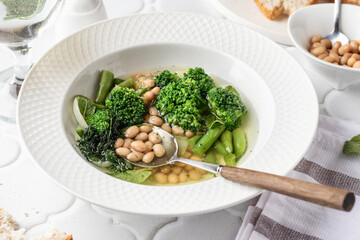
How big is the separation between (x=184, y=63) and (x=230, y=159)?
0.60m

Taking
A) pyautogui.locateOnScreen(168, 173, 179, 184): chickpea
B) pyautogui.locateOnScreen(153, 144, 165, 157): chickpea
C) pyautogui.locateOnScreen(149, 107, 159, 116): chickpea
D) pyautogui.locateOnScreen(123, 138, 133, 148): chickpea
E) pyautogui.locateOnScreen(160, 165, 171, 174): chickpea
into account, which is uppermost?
pyautogui.locateOnScreen(123, 138, 133, 148): chickpea

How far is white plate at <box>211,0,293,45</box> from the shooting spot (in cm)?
248

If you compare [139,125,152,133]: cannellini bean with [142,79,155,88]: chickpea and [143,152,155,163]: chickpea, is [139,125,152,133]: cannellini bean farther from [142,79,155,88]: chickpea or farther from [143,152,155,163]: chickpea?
[142,79,155,88]: chickpea

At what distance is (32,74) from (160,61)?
626 mm

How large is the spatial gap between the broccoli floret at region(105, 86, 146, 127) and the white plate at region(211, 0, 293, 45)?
939mm

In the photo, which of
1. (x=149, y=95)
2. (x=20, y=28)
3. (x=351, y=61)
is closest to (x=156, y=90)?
(x=149, y=95)

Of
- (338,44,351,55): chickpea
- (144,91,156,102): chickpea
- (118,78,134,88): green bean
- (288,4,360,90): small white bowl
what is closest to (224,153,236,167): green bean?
(144,91,156,102): chickpea

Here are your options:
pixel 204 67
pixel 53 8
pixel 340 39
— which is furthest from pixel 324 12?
pixel 53 8

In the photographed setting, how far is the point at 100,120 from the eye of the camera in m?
1.81

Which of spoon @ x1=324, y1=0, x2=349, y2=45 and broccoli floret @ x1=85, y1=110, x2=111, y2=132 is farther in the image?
spoon @ x1=324, y1=0, x2=349, y2=45

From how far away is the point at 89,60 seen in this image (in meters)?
1.98

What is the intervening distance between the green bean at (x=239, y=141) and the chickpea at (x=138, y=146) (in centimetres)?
38

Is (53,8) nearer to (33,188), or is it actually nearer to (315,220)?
(33,188)

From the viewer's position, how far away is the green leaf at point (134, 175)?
1.69 metres
